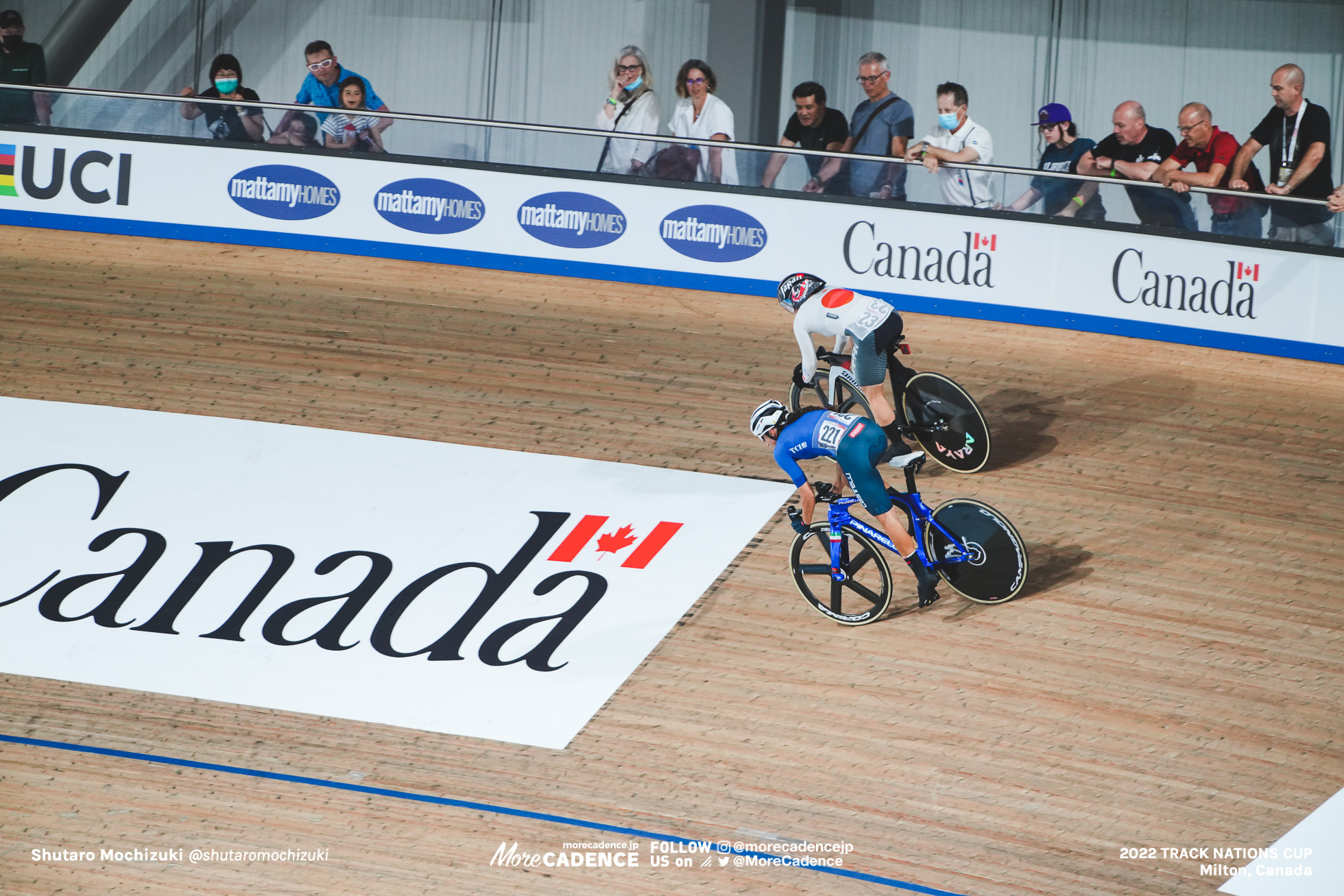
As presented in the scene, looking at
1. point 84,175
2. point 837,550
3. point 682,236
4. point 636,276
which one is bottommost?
point 837,550

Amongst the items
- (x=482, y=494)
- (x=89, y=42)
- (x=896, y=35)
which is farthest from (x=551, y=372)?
(x=89, y=42)

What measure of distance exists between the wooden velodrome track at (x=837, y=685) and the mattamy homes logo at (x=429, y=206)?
1.36 meters

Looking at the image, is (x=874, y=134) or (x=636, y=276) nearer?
(x=874, y=134)

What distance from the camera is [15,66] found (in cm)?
988

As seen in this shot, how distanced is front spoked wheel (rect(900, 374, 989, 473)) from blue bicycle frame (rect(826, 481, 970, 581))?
0.99m

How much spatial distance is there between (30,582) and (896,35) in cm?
949

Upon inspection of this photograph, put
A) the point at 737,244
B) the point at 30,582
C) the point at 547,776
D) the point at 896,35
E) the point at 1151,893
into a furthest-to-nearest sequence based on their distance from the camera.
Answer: the point at 896,35
the point at 737,244
the point at 30,582
the point at 547,776
the point at 1151,893

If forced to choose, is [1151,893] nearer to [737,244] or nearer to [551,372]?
[551,372]

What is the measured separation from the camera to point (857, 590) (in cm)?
541

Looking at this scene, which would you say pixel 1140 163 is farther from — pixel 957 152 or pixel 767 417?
pixel 767 417

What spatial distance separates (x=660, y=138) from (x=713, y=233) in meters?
0.75

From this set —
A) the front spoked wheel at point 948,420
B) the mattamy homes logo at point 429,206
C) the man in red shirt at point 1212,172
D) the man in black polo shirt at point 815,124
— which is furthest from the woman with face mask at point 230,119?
the man in red shirt at point 1212,172

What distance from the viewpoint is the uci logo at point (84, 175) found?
29.8 ft

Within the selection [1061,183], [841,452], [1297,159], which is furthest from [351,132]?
[1297,159]
